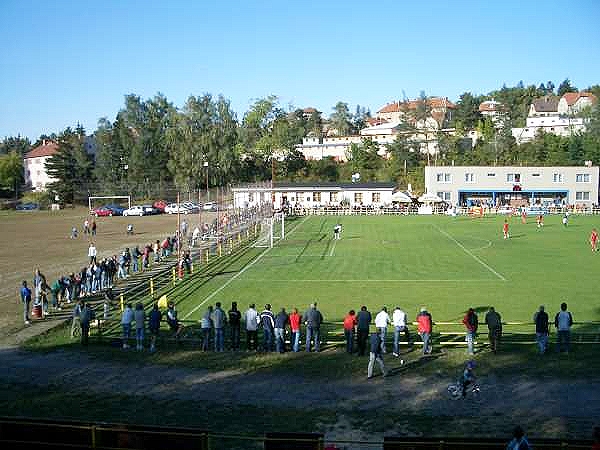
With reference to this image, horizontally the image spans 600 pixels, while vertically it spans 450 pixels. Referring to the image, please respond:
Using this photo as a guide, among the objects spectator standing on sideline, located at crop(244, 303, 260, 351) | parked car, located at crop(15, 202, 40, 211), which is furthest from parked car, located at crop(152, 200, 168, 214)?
spectator standing on sideline, located at crop(244, 303, 260, 351)

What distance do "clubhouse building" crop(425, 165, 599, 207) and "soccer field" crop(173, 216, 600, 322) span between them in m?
28.5

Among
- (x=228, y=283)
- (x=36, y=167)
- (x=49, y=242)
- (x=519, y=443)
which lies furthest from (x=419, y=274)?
(x=36, y=167)

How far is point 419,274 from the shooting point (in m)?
28.4

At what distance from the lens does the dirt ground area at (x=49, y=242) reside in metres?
25.9

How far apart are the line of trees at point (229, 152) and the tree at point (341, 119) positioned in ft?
149

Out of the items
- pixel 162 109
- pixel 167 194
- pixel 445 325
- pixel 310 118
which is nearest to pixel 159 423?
pixel 445 325

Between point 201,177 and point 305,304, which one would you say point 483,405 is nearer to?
point 305,304

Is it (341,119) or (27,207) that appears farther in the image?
(341,119)

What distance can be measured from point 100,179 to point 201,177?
1961 cm

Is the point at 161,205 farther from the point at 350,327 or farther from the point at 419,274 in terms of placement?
the point at 350,327

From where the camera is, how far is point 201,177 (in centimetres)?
8319

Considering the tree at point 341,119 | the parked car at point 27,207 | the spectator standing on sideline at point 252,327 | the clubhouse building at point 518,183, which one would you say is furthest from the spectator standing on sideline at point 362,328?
the tree at point 341,119

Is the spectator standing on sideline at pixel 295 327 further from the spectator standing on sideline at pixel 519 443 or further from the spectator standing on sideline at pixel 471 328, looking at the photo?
the spectator standing on sideline at pixel 519 443

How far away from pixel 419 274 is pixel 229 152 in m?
59.5
